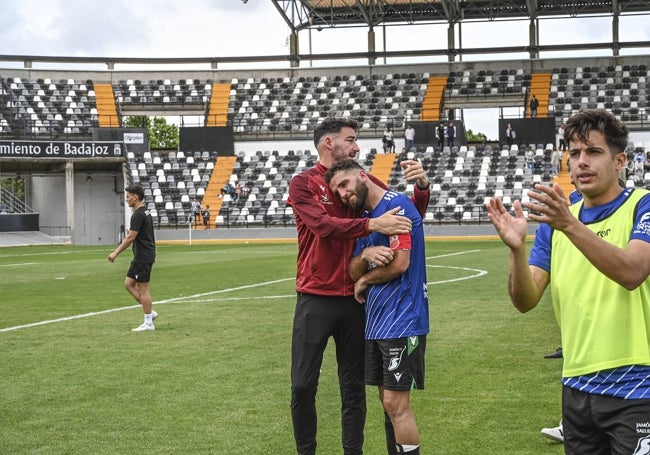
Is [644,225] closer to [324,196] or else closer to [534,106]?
[324,196]

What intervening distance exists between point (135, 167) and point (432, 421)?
47.9m

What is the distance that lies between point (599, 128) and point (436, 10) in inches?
2332

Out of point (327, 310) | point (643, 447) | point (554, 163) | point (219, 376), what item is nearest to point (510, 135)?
point (554, 163)

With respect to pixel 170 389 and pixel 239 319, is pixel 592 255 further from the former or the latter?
pixel 239 319

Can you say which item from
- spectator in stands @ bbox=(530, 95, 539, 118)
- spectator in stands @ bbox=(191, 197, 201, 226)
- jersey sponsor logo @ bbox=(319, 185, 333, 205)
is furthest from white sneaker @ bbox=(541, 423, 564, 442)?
spectator in stands @ bbox=(530, 95, 539, 118)

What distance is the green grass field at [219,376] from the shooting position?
8078 mm

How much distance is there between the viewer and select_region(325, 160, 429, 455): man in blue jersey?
621 centimetres

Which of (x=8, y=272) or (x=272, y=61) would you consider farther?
(x=272, y=61)

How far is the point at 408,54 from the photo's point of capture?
212 feet

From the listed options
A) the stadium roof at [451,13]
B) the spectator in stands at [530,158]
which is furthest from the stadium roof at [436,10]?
the spectator in stands at [530,158]

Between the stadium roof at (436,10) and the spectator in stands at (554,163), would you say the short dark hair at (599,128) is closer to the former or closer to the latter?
the spectator in stands at (554,163)

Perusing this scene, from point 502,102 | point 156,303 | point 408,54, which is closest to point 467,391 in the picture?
point 156,303

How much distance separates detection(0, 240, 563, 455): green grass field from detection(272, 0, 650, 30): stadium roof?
42.8 meters

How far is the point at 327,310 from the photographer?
269 inches
